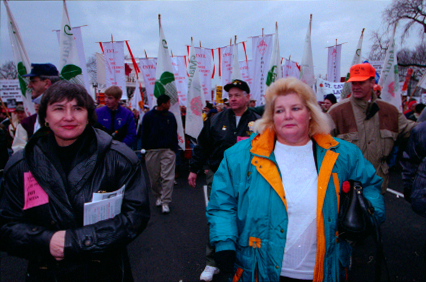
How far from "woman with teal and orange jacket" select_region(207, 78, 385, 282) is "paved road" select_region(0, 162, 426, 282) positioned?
1.59m

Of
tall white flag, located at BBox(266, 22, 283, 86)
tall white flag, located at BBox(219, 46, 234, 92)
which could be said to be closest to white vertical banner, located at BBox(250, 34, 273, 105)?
tall white flag, located at BBox(266, 22, 283, 86)

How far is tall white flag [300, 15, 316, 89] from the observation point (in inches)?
270

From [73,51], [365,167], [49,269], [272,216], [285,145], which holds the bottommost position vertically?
[49,269]

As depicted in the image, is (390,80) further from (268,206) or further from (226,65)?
(268,206)

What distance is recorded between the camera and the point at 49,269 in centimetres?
143

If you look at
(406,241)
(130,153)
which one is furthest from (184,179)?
(130,153)

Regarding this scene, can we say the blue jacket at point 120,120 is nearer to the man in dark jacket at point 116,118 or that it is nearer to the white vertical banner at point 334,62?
the man in dark jacket at point 116,118

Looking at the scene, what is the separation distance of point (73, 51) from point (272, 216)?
5127mm

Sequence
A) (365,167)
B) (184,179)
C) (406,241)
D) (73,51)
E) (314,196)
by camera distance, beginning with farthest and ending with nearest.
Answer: (184,179)
(73,51)
(406,241)
(365,167)
(314,196)

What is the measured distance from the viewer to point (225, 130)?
3.12m

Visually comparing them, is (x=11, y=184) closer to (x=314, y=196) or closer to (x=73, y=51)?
(x=314, y=196)

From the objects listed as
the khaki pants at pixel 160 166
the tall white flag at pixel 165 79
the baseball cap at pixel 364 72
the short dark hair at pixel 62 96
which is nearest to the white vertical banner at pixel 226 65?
the tall white flag at pixel 165 79

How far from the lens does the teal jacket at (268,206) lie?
150cm

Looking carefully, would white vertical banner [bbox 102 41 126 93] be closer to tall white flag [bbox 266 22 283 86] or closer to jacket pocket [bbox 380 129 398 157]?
tall white flag [bbox 266 22 283 86]
